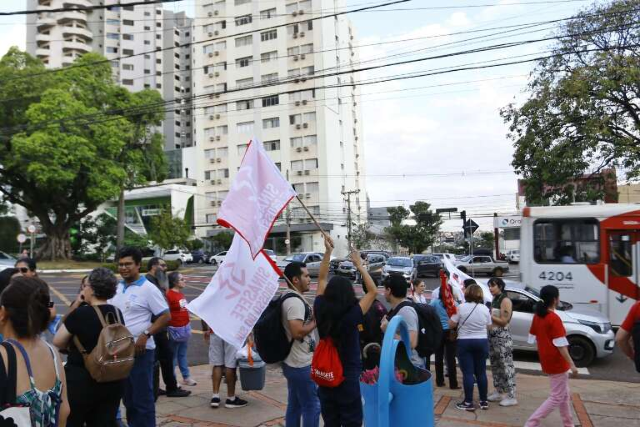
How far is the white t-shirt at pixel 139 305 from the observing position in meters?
A: 4.89

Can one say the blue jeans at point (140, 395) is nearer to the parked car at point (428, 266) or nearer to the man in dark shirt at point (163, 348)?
the man in dark shirt at point (163, 348)

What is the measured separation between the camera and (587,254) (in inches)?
499

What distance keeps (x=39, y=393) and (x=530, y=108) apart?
73.9 ft

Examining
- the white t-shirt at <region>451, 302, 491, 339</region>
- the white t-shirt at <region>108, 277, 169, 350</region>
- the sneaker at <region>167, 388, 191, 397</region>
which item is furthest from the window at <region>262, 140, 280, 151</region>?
the white t-shirt at <region>108, 277, 169, 350</region>

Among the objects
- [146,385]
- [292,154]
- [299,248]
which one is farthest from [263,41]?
[146,385]

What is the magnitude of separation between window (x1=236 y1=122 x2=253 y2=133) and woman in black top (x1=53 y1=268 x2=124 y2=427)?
5722 centimetres

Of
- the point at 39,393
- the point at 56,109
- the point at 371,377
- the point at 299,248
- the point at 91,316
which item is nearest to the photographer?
the point at 39,393

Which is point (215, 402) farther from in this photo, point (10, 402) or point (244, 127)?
point (244, 127)

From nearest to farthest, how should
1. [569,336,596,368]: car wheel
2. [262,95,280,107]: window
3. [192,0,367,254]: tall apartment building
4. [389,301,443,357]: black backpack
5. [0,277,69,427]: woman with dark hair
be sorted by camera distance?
[0,277,69,427]: woman with dark hair, [389,301,443,357]: black backpack, [569,336,596,368]: car wheel, [192,0,367,254]: tall apartment building, [262,95,280,107]: window

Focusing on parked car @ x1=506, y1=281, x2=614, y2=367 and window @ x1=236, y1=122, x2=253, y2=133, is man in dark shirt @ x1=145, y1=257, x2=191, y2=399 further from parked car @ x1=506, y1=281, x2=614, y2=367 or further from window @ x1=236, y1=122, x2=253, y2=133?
window @ x1=236, y1=122, x2=253, y2=133

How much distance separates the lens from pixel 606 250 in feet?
41.0

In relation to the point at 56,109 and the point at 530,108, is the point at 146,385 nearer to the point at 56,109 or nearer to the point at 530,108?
the point at 530,108

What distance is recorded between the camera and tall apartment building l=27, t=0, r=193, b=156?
81.3m

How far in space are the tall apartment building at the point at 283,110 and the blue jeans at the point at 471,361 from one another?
4694 cm
